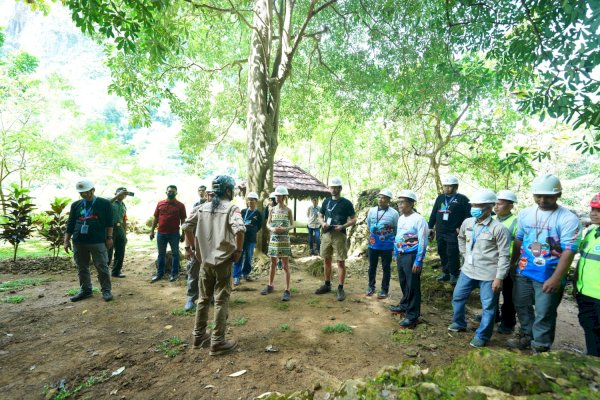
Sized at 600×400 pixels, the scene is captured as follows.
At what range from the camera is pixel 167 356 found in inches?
135

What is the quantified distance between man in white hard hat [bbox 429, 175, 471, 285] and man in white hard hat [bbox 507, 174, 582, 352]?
2.01 meters

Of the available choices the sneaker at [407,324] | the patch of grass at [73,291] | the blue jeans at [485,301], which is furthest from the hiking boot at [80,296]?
the blue jeans at [485,301]

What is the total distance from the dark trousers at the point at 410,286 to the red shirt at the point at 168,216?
4.53m

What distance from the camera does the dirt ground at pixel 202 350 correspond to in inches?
116

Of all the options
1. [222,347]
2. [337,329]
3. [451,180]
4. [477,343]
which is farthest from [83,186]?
[451,180]

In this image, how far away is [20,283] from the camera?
6.41 m

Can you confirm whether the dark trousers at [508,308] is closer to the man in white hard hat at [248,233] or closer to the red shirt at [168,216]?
the man in white hard hat at [248,233]

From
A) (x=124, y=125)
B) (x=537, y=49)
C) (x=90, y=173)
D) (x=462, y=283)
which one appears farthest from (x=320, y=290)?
(x=124, y=125)

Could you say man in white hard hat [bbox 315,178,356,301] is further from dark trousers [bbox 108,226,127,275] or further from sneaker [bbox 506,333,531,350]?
dark trousers [bbox 108,226,127,275]

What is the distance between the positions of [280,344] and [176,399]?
4.33 feet

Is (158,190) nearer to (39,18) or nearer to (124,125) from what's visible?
(124,125)

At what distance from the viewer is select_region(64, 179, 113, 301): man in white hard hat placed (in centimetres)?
519

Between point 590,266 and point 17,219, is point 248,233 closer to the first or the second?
point 590,266

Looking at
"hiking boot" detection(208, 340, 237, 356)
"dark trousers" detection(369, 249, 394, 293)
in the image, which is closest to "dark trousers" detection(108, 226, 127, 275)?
"hiking boot" detection(208, 340, 237, 356)
